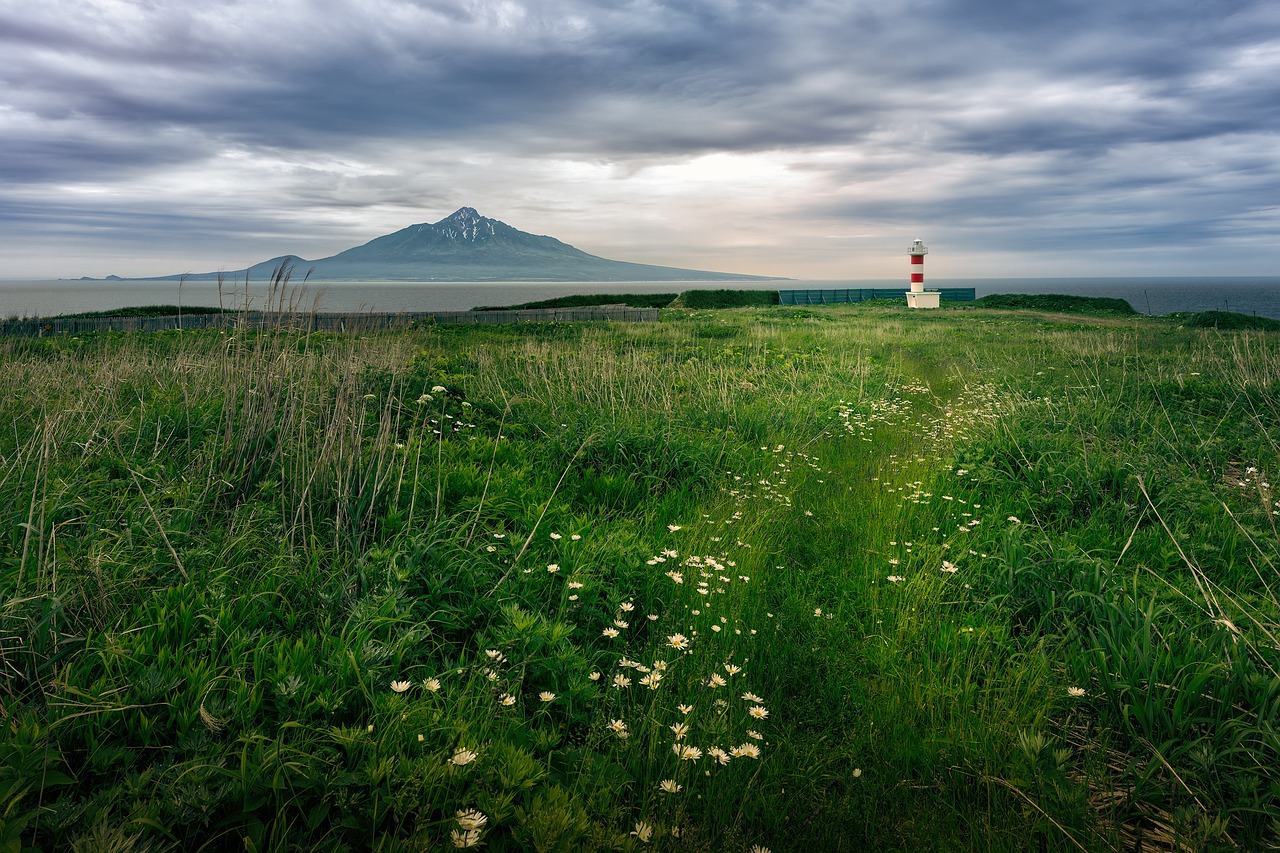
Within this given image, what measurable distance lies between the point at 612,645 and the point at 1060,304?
46516mm

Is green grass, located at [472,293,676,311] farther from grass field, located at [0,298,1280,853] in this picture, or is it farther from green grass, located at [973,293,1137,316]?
grass field, located at [0,298,1280,853]

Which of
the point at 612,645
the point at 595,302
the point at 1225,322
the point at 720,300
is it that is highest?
the point at 720,300

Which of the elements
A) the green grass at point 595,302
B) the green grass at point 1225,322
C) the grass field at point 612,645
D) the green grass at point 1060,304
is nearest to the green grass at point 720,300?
the green grass at point 595,302

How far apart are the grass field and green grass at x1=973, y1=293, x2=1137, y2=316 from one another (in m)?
38.4

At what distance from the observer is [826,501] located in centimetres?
591

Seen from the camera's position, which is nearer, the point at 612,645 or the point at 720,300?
the point at 612,645

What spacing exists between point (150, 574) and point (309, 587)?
0.76 metres

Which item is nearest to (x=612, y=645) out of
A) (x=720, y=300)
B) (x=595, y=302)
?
(x=595, y=302)

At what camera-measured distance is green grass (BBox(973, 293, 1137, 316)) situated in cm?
3844

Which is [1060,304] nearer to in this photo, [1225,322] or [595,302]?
[1225,322]

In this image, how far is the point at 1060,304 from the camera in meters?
40.5

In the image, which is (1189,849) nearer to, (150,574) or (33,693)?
(33,693)

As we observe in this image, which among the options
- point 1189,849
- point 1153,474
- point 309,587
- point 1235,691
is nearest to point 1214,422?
point 1153,474

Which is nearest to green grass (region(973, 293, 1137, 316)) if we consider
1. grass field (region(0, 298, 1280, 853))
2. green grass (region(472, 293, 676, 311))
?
green grass (region(472, 293, 676, 311))
